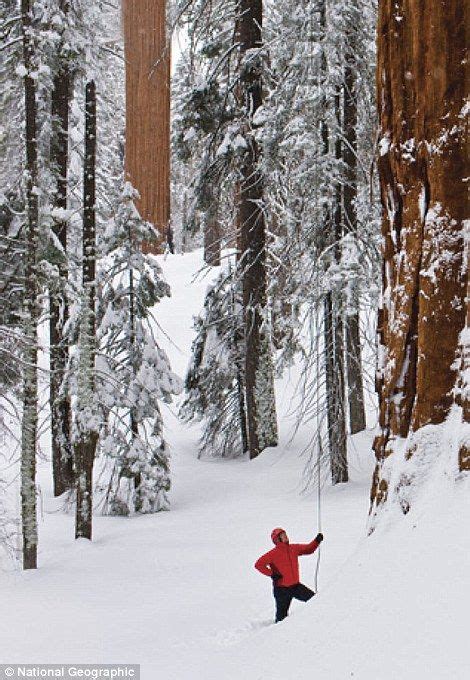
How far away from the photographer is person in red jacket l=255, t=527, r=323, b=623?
652cm

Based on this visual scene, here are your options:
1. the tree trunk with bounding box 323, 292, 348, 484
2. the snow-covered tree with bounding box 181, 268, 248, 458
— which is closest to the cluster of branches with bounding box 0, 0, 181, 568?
the snow-covered tree with bounding box 181, 268, 248, 458

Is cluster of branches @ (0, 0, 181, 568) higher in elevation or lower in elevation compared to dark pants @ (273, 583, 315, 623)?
higher

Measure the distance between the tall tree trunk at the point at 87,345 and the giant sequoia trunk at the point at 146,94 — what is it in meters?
0.88

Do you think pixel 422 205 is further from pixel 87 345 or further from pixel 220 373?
pixel 220 373

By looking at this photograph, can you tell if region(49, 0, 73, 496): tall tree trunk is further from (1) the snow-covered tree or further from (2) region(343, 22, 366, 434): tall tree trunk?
(2) region(343, 22, 366, 434): tall tree trunk

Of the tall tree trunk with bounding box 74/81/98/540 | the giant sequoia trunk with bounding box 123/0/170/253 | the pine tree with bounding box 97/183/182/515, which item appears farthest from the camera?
the pine tree with bounding box 97/183/182/515

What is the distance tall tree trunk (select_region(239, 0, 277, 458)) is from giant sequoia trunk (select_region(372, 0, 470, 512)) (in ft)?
31.8

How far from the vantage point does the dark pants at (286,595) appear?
6512mm

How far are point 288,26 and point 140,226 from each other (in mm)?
3865

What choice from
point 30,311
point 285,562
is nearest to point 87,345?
point 30,311

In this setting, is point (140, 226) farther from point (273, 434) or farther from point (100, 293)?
point (273, 434)

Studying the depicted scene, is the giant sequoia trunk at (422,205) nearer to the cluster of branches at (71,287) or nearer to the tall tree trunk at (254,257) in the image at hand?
the cluster of branches at (71,287)

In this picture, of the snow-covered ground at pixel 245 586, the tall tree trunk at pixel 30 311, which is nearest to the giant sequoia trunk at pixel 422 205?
the snow-covered ground at pixel 245 586

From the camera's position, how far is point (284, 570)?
654 centimetres
